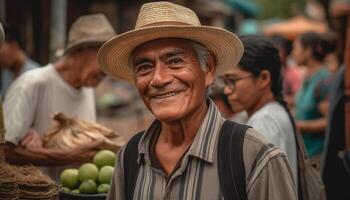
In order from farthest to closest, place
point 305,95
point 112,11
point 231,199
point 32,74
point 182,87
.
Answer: point 112,11, point 305,95, point 32,74, point 182,87, point 231,199

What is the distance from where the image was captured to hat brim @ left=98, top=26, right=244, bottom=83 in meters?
2.76

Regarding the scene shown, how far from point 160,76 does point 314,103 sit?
426 centimetres

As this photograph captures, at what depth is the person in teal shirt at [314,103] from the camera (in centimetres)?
639

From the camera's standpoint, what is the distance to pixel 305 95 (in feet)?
22.6

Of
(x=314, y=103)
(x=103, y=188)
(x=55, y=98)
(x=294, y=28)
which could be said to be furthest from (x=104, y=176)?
(x=294, y=28)

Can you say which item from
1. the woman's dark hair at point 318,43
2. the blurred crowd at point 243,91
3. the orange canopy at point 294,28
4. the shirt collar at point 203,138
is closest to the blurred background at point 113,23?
the orange canopy at point 294,28

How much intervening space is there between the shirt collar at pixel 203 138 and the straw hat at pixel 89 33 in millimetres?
1951

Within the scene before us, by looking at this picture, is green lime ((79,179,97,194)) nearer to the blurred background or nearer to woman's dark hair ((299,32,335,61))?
the blurred background

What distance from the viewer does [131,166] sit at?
295cm

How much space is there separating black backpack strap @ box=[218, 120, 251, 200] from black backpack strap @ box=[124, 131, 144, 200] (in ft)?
1.43

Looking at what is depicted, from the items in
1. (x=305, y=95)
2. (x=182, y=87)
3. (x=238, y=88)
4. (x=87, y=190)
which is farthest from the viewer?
(x=305, y=95)

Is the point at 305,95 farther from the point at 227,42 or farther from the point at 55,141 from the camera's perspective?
the point at 227,42

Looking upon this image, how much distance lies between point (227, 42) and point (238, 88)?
4.14 ft

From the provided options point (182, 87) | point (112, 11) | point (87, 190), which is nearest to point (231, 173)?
point (182, 87)
